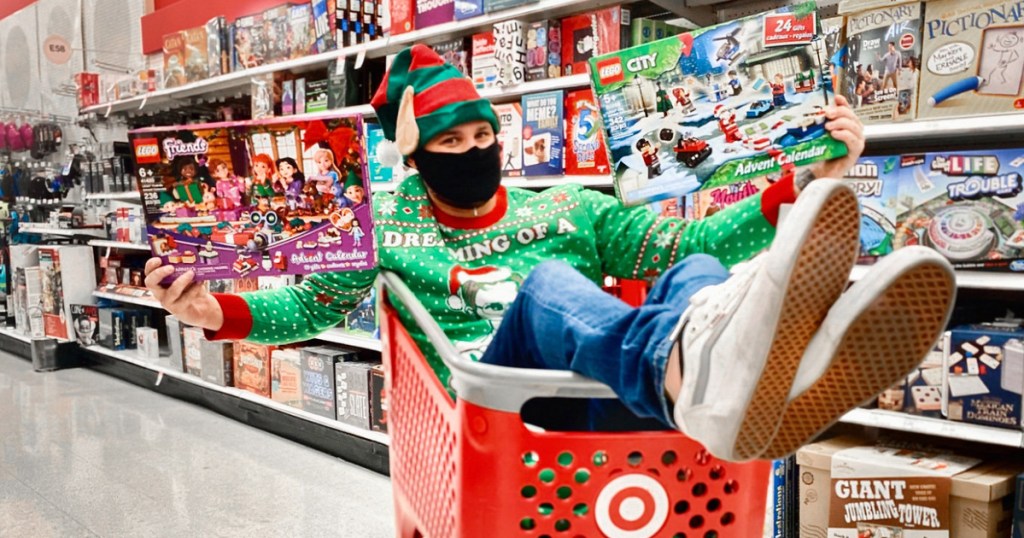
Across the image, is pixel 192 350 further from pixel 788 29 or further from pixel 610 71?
pixel 788 29

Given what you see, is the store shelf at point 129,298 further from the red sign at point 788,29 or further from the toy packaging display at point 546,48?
the red sign at point 788,29

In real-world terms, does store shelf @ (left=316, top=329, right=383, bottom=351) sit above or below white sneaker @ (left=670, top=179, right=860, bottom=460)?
below

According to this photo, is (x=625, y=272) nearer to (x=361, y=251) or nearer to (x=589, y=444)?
(x=361, y=251)

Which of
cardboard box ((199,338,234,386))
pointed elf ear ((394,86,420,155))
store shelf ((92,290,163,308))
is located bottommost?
cardboard box ((199,338,234,386))

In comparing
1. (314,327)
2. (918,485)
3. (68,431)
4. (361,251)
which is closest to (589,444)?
(361,251)

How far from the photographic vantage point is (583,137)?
269 centimetres

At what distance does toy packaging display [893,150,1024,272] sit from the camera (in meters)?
1.94

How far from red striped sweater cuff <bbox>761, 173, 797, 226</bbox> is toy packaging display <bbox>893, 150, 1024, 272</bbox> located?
3.18 ft

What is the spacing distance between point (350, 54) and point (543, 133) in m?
1.18

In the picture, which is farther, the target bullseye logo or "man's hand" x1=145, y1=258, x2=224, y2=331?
"man's hand" x1=145, y1=258, x2=224, y2=331

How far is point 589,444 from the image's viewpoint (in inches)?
35.6

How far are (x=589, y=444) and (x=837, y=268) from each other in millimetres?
332

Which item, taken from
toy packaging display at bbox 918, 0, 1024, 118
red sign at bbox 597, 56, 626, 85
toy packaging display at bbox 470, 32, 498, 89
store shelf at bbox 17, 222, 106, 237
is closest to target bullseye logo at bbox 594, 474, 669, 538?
red sign at bbox 597, 56, 626, 85

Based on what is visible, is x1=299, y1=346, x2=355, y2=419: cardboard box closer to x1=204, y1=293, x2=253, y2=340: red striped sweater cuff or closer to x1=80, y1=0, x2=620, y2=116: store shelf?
x1=80, y1=0, x2=620, y2=116: store shelf
